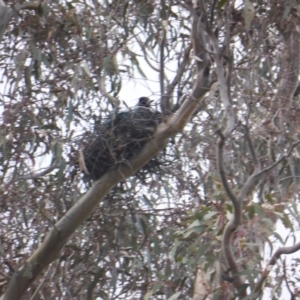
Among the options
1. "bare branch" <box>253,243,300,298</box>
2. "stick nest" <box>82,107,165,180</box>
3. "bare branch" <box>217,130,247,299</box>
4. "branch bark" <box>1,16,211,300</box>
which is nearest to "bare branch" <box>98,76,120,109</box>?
"stick nest" <box>82,107,165,180</box>

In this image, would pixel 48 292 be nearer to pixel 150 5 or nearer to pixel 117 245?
pixel 117 245

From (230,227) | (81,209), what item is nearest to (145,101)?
(81,209)

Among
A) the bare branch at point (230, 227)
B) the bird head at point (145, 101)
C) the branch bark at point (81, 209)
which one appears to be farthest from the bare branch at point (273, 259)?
the bird head at point (145, 101)

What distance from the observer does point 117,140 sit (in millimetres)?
3570

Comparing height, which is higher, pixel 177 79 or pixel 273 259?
pixel 177 79

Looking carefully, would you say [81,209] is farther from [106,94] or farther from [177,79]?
[177,79]

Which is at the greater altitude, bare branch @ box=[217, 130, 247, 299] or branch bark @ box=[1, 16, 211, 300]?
branch bark @ box=[1, 16, 211, 300]

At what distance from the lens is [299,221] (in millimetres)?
3242

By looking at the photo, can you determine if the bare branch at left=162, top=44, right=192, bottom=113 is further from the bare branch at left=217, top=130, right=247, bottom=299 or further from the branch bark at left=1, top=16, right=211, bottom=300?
the bare branch at left=217, top=130, right=247, bottom=299

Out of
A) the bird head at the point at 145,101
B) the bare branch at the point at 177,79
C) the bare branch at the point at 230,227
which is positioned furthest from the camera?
the bird head at the point at 145,101

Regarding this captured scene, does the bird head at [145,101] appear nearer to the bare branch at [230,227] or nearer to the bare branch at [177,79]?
the bare branch at [177,79]

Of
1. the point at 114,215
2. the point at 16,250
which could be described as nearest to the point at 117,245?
the point at 114,215

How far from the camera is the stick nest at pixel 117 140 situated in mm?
3559

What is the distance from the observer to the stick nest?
3.56 meters
